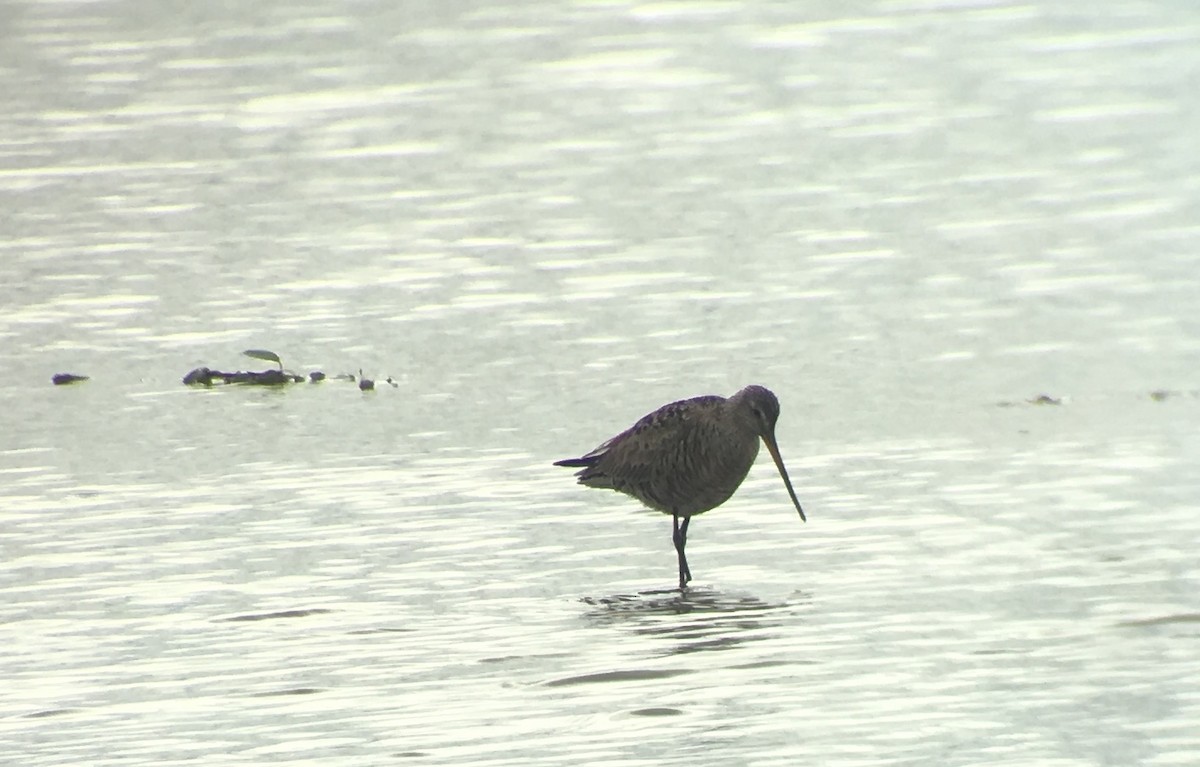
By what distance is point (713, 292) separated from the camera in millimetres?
12508

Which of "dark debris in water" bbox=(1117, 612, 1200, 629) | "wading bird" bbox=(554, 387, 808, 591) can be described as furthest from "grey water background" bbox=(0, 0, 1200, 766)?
"wading bird" bbox=(554, 387, 808, 591)

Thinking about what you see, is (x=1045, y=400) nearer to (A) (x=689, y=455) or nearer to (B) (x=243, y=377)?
(A) (x=689, y=455)

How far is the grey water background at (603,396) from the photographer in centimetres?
686

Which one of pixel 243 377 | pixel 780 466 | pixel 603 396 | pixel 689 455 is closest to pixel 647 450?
pixel 689 455

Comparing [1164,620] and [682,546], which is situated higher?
[1164,620]

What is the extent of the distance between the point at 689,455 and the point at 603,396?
1.96 metres

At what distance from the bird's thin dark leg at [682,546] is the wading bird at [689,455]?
0.08 ft

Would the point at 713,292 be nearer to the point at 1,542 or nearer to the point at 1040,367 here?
the point at 1040,367

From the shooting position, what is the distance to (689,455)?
8.75m

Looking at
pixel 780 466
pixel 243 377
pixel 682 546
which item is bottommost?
pixel 243 377

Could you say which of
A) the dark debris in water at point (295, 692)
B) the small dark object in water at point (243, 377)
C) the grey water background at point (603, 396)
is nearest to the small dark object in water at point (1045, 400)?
the grey water background at point (603, 396)

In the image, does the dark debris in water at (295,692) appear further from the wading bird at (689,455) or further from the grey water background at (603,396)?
the wading bird at (689,455)

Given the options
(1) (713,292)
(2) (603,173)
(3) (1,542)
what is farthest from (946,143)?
(3) (1,542)

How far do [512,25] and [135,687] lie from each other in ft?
51.0
